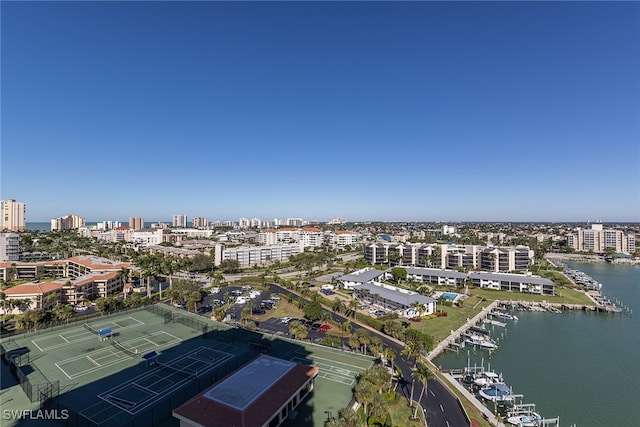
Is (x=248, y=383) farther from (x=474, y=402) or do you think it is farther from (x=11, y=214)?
(x=11, y=214)

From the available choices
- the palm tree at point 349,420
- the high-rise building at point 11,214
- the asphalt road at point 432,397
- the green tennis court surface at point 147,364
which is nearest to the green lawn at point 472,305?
the asphalt road at point 432,397

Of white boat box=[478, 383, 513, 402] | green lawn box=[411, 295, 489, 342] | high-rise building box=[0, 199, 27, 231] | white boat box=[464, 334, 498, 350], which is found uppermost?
high-rise building box=[0, 199, 27, 231]

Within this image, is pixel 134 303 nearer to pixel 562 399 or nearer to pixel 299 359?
pixel 299 359

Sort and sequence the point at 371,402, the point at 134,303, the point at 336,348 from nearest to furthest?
the point at 371,402, the point at 336,348, the point at 134,303

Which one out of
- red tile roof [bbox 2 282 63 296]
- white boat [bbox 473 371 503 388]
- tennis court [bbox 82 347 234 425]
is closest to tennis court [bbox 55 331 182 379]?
tennis court [bbox 82 347 234 425]

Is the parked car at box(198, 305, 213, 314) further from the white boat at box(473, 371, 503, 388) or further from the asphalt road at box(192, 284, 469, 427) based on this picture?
the white boat at box(473, 371, 503, 388)

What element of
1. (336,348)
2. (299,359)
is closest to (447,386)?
(336,348)
